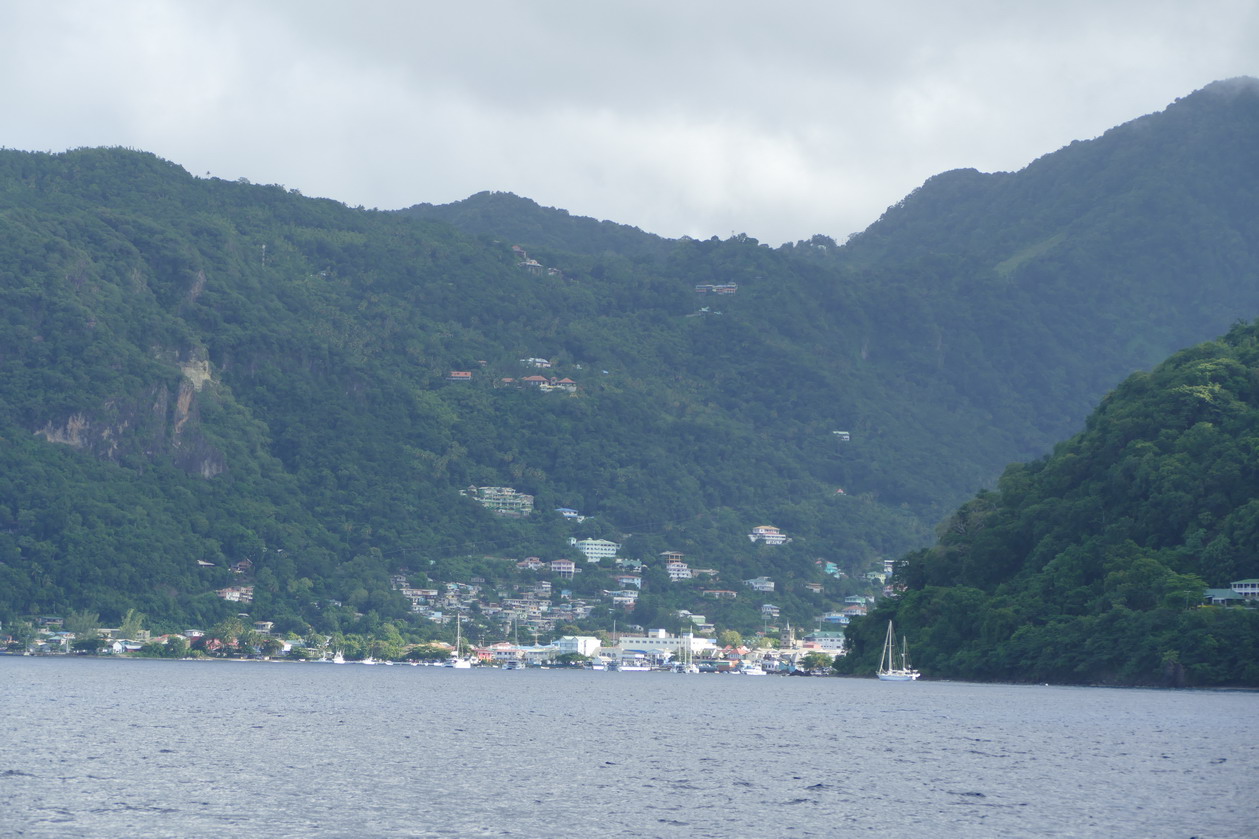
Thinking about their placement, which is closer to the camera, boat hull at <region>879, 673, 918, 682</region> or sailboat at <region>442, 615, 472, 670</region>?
boat hull at <region>879, 673, 918, 682</region>

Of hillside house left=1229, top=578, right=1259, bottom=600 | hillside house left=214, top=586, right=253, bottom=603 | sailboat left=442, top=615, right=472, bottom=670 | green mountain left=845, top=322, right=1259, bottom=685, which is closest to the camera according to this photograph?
hillside house left=1229, top=578, right=1259, bottom=600

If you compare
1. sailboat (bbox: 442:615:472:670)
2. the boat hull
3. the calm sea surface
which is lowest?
the calm sea surface

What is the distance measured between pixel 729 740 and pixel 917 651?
6597cm

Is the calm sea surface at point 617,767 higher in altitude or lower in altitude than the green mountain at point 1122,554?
lower

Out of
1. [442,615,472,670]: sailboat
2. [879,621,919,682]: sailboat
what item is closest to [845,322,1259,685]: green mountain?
[879,621,919,682]: sailboat

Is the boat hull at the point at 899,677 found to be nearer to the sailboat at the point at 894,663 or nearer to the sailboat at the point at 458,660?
the sailboat at the point at 894,663

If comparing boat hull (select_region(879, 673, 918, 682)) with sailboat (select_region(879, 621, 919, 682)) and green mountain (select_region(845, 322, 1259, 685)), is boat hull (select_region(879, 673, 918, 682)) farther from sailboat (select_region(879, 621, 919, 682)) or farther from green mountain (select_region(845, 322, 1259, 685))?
green mountain (select_region(845, 322, 1259, 685))

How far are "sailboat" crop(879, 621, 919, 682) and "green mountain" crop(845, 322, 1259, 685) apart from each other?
1.52 metres

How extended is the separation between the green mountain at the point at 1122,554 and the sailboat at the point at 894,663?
1524mm

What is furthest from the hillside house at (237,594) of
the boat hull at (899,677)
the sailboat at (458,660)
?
the boat hull at (899,677)

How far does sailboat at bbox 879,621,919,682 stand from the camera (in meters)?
131

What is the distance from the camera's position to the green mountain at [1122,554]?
106 meters

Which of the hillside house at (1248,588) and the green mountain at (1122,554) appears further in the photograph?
the green mountain at (1122,554)

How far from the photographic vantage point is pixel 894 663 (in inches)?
5281
